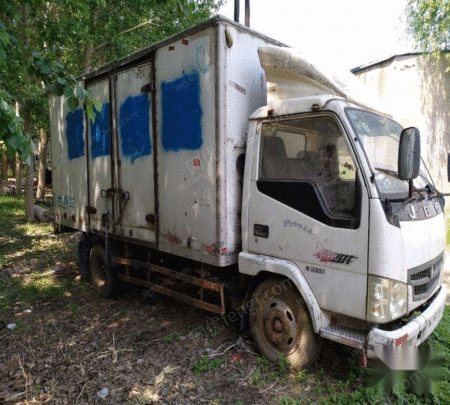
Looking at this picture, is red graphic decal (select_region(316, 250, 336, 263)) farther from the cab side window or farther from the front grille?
the front grille

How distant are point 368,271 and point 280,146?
1387mm

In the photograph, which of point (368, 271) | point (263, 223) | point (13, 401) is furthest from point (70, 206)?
point (368, 271)

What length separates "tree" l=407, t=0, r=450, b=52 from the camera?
11.5 m

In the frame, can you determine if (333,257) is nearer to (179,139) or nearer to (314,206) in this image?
(314,206)

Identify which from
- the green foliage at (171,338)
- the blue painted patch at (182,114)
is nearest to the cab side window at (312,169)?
the blue painted patch at (182,114)

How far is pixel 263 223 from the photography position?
3545 mm

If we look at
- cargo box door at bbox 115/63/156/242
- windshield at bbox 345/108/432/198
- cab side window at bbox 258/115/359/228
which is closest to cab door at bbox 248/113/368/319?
cab side window at bbox 258/115/359/228

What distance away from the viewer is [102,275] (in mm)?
5844

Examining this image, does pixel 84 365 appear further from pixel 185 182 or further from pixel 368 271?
pixel 368 271

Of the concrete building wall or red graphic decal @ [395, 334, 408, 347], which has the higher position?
the concrete building wall

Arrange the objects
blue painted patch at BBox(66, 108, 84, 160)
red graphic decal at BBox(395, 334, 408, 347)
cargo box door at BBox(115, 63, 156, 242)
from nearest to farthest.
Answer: red graphic decal at BBox(395, 334, 408, 347) → cargo box door at BBox(115, 63, 156, 242) → blue painted patch at BBox(66, 108, 84, 160)

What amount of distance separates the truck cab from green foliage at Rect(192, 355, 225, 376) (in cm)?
50

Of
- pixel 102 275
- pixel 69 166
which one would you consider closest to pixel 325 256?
pixel 102 275

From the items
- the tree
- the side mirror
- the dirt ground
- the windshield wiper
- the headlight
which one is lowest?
the dirt ground
